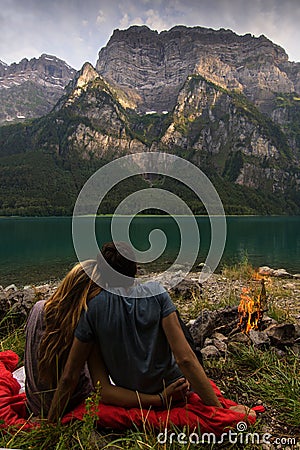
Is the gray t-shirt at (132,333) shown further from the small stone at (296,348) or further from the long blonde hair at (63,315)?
the small stone at (296,348)

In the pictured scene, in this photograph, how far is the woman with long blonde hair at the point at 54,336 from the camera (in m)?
2.71

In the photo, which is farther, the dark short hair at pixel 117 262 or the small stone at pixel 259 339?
the small stone at pixel 259 339

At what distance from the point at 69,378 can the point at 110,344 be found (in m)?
0.40

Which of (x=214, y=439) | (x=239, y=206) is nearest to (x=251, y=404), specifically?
(x=214, y=439)

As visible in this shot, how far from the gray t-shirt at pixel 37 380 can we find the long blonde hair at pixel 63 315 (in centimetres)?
8

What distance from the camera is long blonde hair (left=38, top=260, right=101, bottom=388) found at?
2701 millimetres

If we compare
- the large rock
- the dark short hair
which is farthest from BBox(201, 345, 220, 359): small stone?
the dark short hair

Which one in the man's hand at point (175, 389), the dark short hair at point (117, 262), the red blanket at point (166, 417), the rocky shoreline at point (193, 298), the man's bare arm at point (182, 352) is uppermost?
the dark short hair at point (117, 262)

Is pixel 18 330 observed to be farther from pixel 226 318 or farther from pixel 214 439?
pixel 214 439

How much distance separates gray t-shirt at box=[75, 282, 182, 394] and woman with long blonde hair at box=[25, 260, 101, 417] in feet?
0.39

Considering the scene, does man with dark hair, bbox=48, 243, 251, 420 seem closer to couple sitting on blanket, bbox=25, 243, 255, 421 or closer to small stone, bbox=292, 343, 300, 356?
couple sitting on blanket, bbox=25, 243, 255, 421

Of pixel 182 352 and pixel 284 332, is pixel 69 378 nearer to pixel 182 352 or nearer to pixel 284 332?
pixel 182 352

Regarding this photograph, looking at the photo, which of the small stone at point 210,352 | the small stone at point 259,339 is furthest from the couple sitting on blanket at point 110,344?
the small stone at point 259,339

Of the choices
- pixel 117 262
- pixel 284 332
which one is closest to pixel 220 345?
pixel 284 332
